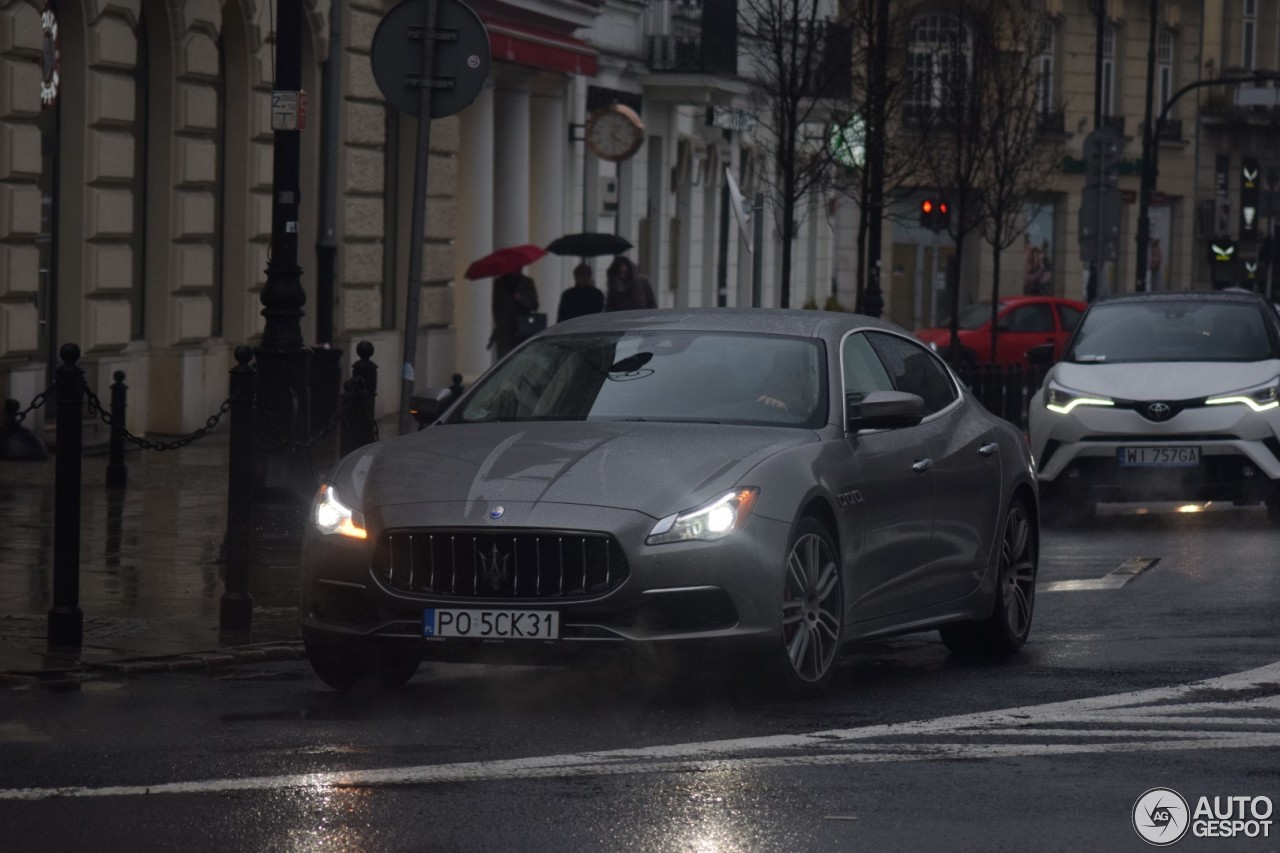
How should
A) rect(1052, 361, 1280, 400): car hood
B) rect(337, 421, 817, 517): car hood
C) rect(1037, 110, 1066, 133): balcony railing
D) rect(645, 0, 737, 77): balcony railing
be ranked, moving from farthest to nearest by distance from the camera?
1. rect(1037, 110, 1066, 133): balcony railing
2. rect(645, 0, 737, 77): balcony railing
3. rect(1052, 361, 1280, 400): car hood
4. rect(337, 421, 817, 517): car hood

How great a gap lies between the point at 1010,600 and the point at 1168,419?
22.2 feet

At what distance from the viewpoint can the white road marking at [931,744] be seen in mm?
7191

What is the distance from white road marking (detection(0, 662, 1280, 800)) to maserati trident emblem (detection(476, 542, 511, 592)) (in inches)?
39.7

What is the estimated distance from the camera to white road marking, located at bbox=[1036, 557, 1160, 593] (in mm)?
13258

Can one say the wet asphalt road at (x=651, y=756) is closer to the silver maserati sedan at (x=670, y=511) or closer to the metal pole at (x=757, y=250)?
the silver maserati sedan at (x=670, y=511)

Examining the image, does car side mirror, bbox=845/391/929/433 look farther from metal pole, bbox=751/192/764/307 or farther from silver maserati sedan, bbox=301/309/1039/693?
metal pole, bbox=751/192/764/307

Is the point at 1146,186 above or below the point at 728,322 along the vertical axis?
above

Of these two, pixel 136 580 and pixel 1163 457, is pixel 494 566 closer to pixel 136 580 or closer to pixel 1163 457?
pixel 136 580

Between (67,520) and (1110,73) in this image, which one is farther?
(1110,73)

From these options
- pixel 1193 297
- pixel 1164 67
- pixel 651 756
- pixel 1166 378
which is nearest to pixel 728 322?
pixel 651 756

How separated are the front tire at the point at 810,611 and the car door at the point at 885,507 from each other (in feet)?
0.53

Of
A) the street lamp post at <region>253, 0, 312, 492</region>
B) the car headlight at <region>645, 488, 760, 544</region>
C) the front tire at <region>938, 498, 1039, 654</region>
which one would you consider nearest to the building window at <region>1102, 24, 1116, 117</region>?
the street lamp post at <region>253, 0, 312, 492</region>

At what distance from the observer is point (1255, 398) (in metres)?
17.2

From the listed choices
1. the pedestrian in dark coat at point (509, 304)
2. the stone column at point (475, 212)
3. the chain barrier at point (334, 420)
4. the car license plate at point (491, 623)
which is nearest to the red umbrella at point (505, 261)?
the pedestrian in dark coat at point (509, 304)
